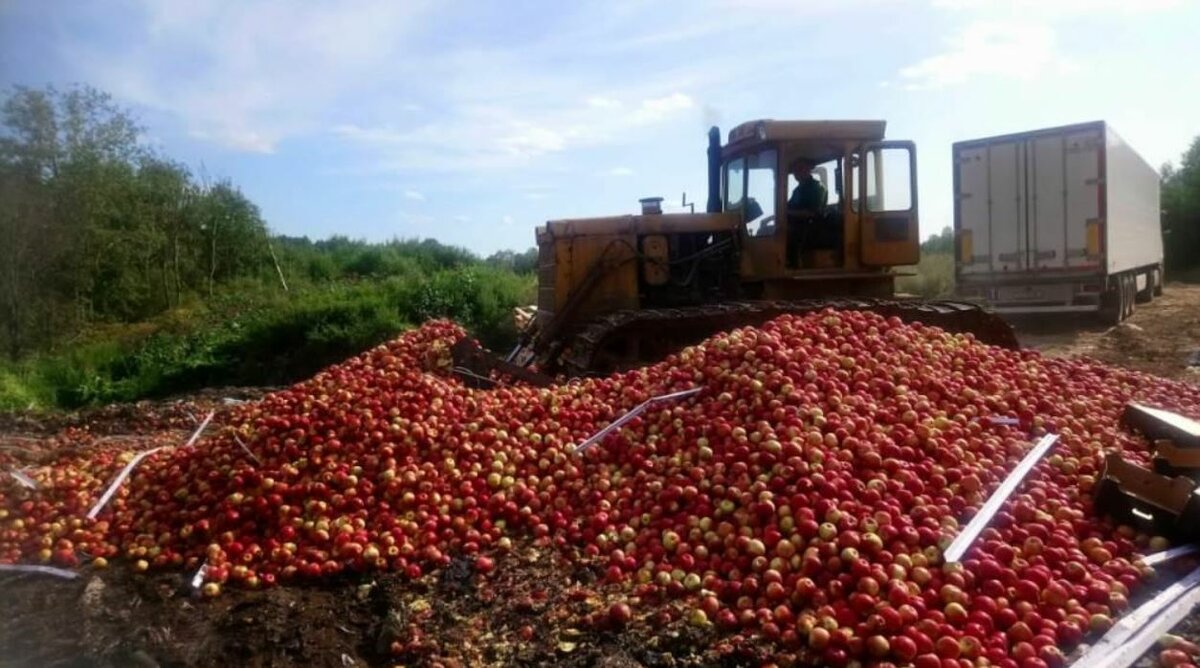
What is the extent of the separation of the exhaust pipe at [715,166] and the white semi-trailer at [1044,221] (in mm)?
9939

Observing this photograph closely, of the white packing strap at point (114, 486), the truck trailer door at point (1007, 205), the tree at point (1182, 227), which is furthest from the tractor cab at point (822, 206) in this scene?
the tree at point (1182, 227)

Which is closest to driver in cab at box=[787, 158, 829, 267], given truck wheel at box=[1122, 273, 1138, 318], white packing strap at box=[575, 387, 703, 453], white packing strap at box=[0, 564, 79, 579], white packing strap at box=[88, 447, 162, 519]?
white packing strap at box=[575, 387, 703, 453]

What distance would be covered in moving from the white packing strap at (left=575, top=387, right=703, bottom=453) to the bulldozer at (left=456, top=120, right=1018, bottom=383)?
332 cm

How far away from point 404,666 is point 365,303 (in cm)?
1758

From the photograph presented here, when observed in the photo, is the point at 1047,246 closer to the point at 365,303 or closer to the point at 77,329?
the point at 365,303

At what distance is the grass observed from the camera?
17.3m

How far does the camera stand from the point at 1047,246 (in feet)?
58.1

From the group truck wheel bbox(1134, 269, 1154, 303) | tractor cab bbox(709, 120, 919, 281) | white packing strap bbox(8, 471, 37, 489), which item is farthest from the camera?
truck wheel bbox(1134, 269, 1154, 303)

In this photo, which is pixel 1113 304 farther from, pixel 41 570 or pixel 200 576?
pixel 41 570

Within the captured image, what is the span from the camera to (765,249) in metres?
9.59

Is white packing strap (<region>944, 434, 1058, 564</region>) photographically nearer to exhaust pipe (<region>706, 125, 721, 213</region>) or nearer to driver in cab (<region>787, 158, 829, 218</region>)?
driver in cab (<region>787, 158, 829, 218</region>)

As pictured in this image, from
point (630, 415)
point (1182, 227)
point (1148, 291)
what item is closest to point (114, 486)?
point (630, 415)

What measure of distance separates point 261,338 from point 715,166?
13137 mm

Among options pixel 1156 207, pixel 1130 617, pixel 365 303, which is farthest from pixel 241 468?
pixel 1156 207
